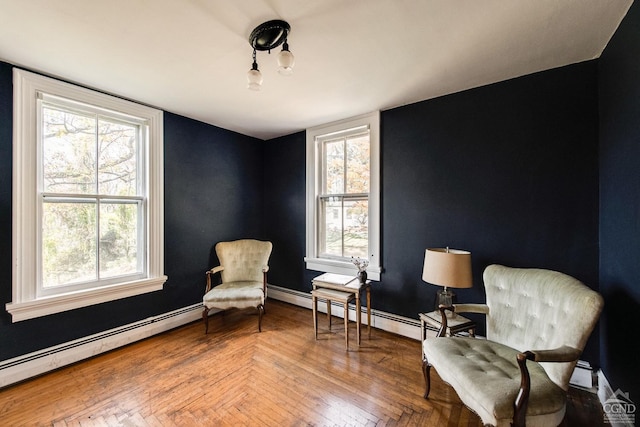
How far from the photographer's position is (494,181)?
227 cm

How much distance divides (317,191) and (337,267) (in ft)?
3.41

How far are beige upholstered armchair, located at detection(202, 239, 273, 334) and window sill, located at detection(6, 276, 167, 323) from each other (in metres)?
0.60

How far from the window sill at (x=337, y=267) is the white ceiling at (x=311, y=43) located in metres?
1.87

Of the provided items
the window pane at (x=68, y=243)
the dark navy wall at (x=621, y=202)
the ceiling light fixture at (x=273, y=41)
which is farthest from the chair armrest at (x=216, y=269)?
the dark navy wall at (x=621, y=202)

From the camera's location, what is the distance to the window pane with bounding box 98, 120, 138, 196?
250cm

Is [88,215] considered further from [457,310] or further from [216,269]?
[457,310]

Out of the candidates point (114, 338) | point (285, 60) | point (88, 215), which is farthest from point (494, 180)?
point (114, 338)

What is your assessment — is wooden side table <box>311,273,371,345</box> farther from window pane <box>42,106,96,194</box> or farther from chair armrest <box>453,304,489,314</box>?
window pane <box>42,106,96,194</box>

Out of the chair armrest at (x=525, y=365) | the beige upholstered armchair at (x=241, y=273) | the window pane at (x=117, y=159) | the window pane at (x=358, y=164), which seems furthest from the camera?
the window pane at (x=358, y=164)

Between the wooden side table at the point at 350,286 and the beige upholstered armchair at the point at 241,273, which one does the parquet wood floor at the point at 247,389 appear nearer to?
the wooden side table at the point at 350,286

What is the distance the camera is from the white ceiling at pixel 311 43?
1432 mm

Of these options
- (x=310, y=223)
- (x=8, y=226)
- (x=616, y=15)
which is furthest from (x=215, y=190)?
(x=616, y=15)

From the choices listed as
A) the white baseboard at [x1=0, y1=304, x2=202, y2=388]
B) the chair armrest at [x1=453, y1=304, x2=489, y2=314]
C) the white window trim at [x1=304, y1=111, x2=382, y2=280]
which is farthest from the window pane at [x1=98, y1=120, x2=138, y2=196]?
the chair armrest at [x1=453, y1=304, x2=489, y2=314]

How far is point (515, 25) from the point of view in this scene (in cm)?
156
